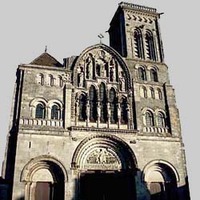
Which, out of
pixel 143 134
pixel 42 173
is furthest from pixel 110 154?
pixel 42 173

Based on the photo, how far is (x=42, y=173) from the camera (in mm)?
18828

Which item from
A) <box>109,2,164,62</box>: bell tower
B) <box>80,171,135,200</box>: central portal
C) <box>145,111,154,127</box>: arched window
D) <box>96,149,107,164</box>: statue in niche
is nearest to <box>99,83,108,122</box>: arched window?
<box>96,149,107,164</box>: statue in niche

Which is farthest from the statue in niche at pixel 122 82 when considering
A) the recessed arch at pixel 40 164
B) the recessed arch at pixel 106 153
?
the recessed arch at pixel 40 164

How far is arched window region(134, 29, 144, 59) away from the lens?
2582cm

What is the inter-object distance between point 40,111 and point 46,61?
16.0 feet

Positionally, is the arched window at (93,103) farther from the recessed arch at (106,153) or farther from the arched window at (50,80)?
the arched window at (50,80)

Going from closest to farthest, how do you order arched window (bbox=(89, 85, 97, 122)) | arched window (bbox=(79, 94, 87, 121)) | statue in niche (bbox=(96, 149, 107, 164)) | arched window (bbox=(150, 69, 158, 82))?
statue in niche (bbox=(96, 149, 107, 164)), arched window (bbox=(79, 94, 87, 121)), arched window (bbox=(89, 85, 97, 122)), arched window (bbox=(150, 69, 158, 82))

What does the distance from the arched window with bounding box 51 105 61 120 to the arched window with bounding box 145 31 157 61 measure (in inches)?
411

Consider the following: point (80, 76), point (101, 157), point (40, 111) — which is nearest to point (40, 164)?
point (40, 111)

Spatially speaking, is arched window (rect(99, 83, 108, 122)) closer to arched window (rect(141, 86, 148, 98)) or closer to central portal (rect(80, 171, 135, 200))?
arched window (rect(141, 86, 148, 98))

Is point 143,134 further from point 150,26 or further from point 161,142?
point 150,26

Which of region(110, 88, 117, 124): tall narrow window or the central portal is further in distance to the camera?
region(110, 88, 117, 124): tall narrow window

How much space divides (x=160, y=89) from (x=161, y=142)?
4.86m

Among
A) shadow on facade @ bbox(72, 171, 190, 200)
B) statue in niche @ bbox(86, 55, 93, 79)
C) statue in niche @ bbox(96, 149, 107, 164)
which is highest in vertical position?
statue in niche @ bbox(86, 55, 93, 79)
